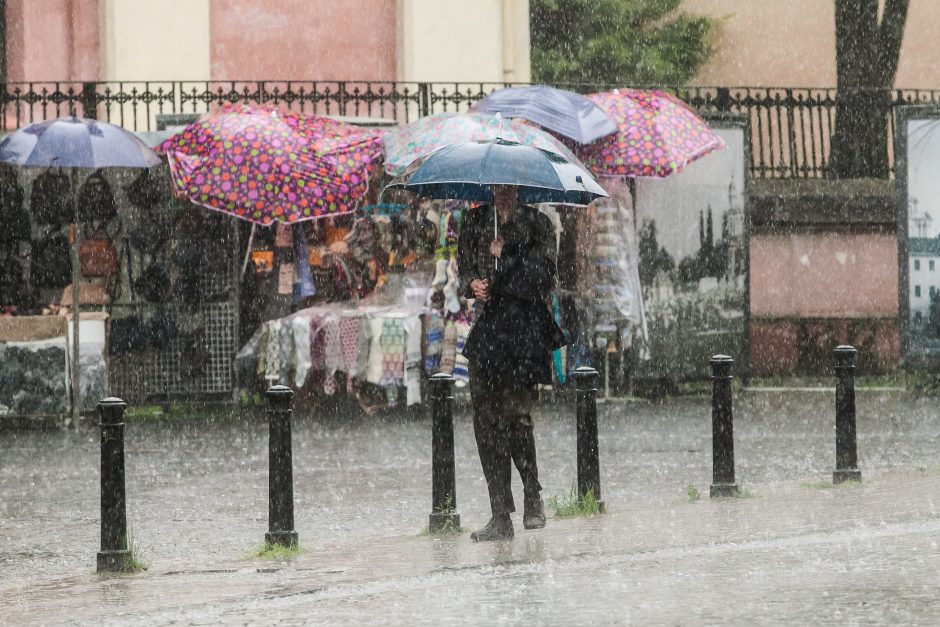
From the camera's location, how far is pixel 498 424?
9.27m

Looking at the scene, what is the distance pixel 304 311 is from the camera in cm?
1842

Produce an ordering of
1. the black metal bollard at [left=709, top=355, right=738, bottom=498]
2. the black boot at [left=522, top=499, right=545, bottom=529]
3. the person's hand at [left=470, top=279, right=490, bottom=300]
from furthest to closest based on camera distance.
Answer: the black metal bollard at [left=709, top=355, right=738, bottom=498], the black boot at [left=522, top=499, right=545, bottom=529], the person's hand at [left=470, top=279, right=490, bottom=300]

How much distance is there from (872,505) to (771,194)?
1290cm

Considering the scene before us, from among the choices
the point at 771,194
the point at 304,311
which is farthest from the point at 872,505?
the point at 771,194

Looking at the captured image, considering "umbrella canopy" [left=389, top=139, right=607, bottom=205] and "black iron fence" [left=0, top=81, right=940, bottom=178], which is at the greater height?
"black iron fence" [left=0, top=81, right=940, bottom=178]

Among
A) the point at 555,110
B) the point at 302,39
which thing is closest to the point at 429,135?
the point at 555,110

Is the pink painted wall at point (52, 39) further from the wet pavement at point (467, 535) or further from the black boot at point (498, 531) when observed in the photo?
the black boot at point (498, 531)

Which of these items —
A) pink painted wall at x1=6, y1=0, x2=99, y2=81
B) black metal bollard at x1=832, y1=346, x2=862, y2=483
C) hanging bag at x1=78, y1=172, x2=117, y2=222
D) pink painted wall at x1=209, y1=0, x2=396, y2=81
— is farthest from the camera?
pink painted wall at x1=209, y1=0, x2=396, y2=81

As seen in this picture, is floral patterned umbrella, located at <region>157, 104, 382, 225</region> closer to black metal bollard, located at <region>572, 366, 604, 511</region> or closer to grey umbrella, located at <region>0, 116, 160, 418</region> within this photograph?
grey umbrella, located at <region>0, 116, 160, 418</region>

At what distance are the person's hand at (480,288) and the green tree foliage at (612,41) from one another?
93.1 feet

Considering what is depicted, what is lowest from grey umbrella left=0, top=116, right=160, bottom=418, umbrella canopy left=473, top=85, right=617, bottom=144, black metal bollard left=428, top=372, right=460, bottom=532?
black metal bollard left=428, top=372, right=460, bottom=532

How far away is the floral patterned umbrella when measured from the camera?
17672 millimetres

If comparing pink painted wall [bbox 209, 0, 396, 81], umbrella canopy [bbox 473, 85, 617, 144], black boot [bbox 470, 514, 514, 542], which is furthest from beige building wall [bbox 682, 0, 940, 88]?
black boot [bbox 470, 514, 514, 542]

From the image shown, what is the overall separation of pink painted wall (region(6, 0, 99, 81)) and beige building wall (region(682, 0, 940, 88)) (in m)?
18.1
